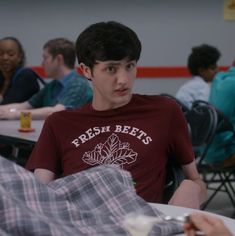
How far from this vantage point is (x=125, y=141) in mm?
2195

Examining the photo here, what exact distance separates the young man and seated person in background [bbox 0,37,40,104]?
280 cm

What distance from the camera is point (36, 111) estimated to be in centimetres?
441

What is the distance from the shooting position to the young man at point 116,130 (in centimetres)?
219

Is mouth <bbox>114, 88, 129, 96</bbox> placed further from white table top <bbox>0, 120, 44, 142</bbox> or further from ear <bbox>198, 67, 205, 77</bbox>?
ear <bbox>198, 67, 205, 77</bbox>

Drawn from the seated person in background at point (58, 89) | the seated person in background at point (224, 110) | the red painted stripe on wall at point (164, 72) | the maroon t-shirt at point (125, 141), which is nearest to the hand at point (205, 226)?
the maroon t-shirt at point (125, 141)

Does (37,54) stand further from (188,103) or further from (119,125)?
(119,125)

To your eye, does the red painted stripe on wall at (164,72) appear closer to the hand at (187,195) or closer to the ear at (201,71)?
the ear at (201,71)

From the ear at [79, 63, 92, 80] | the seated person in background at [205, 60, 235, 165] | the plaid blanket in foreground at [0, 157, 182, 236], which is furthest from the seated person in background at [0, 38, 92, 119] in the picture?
the plaid blanket in foreground at [0, 157, 182, 236]

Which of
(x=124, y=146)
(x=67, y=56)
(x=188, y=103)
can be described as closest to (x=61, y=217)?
(x=124, y=146)

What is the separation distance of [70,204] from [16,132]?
246 cm

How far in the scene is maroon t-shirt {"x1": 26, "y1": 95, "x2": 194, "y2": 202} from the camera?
2.19 m

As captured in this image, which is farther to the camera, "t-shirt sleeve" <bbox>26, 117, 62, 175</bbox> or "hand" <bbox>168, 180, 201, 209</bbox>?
"t-shirt sleeve" <bbox>26, 117, 62, 175</bbox>

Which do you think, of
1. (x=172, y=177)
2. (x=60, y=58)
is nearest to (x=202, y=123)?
(x=60, y=58)

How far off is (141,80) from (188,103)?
5.93 ft
